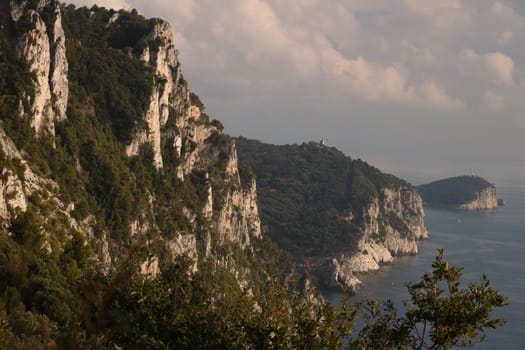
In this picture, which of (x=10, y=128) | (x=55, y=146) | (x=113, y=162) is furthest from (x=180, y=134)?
(x=10, y=128)

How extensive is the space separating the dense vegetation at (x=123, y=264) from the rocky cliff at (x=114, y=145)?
349 mm

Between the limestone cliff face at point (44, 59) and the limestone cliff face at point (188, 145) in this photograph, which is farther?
the limestone cliff face at point (188, 145)

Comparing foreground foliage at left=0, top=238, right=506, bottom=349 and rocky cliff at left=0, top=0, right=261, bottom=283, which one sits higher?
rocky cliff at left=0, top=0, right=261, bottom=283

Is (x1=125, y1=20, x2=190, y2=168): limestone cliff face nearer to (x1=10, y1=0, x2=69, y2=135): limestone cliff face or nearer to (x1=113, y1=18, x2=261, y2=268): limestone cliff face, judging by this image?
(x1=113, y1=18, x2=261, y2=268): limestone cliff face

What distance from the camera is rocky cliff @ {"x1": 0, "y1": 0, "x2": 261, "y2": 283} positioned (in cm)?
8218

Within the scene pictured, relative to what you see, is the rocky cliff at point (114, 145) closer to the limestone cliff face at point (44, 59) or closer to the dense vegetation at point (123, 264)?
the limestone cliff face at point (44, 59)

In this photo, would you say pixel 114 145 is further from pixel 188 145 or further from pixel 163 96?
pixel 188 145

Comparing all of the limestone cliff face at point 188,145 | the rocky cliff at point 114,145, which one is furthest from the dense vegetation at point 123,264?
the limestone cliff face at point 188,145

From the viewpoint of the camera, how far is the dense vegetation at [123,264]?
21594 millimetres

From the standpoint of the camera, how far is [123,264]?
963 centimetres

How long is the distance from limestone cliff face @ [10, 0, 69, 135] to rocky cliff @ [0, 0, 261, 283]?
0.18 meters

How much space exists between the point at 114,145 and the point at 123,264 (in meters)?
99.9

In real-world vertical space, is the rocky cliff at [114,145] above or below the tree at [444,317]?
above

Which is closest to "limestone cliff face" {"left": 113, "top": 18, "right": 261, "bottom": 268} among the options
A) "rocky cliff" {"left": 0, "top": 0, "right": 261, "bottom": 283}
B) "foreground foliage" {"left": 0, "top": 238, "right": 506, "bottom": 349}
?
"rocky cliff" {"left": 0, "top": 0, "right": 261, "bottom": 283}
